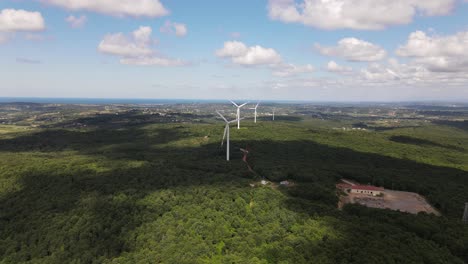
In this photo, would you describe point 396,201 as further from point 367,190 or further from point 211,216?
point 211,216

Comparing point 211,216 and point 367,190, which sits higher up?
point 211,216

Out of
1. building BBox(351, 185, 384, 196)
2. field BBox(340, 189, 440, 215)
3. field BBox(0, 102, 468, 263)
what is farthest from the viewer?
building BBox(351, 185, 384, 196)

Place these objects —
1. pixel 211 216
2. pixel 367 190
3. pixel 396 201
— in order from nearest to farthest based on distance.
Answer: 1. pixel 211 216
2. pixel 396 201
3. pixel 367 190

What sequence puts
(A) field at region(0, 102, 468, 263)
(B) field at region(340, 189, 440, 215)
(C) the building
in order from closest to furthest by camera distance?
(A) field at region(0, 102, 468, 263), (B) field at region(340, 189, 440, 215), (C) the building

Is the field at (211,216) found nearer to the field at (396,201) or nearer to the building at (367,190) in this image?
the field at (396,201)

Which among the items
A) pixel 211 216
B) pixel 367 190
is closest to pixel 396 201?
pixel 367 190

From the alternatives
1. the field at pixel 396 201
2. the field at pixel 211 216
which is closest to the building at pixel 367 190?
the field at pixel 396 201

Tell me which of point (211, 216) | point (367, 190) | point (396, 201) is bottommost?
point (396, 201)

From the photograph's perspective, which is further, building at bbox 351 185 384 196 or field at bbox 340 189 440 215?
building at bbox 351 185 384 196

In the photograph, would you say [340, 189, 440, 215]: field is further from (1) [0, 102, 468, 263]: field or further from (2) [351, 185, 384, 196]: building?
(1) [0, 102, 468, 263]: field

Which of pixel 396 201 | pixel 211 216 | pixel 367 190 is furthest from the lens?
pixel 367 190

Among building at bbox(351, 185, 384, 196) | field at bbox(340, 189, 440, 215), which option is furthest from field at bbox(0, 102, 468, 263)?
building at bbox(351, 185, 384, 196)

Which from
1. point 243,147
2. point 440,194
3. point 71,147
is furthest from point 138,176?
point 71,147
